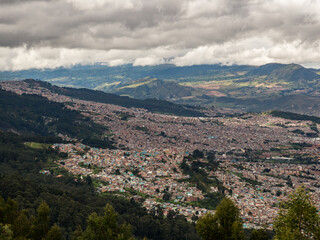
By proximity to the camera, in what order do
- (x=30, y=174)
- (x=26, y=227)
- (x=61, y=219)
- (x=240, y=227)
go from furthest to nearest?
(x=30, y=174), (x=61, y=219), (x=26, y=227), (x=240, y=227)

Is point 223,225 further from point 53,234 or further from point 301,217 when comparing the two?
point 53,234

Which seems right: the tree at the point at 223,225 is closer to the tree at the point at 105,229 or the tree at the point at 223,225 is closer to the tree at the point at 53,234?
the tree at the point at 105,229

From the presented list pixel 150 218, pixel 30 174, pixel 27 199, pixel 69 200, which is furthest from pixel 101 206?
pixel 30 174

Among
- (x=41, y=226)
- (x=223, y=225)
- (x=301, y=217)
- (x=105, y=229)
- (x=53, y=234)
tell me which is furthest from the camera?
(x=41, y=226)

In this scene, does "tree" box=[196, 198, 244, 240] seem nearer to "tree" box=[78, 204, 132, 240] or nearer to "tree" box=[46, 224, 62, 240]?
"tree" box=[78, 204, 132, 240]

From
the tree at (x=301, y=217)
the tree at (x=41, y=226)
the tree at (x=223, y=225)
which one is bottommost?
the tree at (x=41, y=226)

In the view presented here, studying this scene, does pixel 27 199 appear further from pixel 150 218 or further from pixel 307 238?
pixel 307 238

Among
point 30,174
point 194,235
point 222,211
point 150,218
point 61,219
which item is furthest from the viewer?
point 30,174

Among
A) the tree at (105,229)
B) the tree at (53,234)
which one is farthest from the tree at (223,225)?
the tree at (53,234)

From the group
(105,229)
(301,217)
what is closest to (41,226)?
(105,229)
